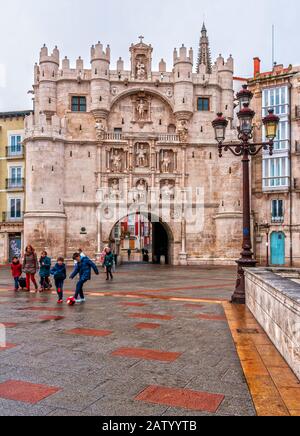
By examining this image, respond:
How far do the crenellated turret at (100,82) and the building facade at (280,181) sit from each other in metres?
13.1

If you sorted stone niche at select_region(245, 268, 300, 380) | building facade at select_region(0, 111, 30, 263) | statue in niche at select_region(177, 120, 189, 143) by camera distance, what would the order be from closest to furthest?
stone niche at select_region(245, 268, 300, 380) → statue in niche at select_region(177, 120, 189, 143) → building facade at select_region(0, 111, 30, 263)

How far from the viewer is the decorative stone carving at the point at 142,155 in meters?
34.8

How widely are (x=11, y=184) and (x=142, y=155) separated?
40.1 feet

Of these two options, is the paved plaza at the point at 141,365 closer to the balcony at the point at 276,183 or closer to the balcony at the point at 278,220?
the balcony at the point at 278,220

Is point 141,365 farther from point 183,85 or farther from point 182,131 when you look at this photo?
point 183,85

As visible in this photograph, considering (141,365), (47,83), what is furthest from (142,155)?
(141,365)

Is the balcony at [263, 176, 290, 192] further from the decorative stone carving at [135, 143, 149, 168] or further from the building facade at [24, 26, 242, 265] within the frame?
the decorative stone carving at [135, 143, 149, 168]

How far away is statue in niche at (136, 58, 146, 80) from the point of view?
35.0m

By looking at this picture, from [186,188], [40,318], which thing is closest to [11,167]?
[186,188]

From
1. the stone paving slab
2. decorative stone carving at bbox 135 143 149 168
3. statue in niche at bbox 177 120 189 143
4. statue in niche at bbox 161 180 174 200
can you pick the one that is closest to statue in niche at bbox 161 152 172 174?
statue in niche at bbox 161 180 174 200

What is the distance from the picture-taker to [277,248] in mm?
34688

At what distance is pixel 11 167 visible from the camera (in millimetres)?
37375

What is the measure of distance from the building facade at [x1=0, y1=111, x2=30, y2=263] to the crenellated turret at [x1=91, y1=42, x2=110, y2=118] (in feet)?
25.5
